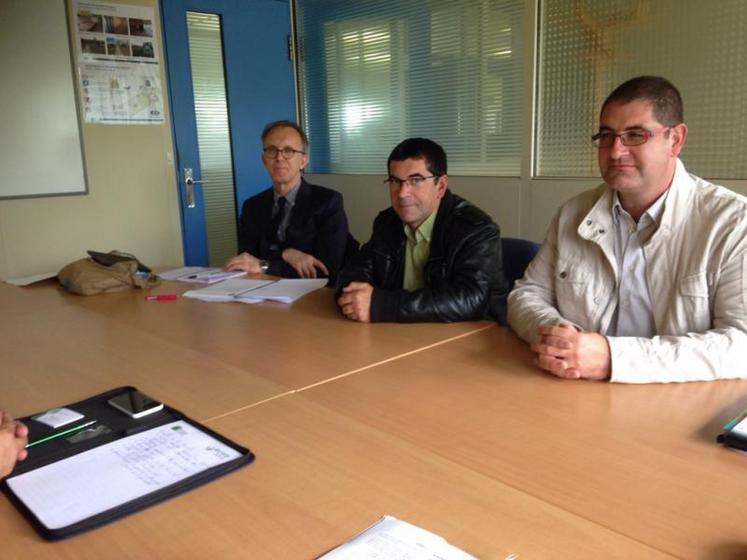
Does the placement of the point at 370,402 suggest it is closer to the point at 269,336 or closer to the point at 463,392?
the point at 463,392

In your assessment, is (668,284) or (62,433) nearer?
(62,433)

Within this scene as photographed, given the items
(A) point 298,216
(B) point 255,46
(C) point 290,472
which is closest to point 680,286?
(C) point 290,472

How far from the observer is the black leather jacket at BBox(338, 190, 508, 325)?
1805 millimetres

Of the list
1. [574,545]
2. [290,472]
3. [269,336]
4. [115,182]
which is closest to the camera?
[574,545]

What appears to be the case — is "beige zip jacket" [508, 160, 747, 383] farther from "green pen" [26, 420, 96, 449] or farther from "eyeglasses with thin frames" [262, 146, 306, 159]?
"eyeglasses with thin frames" [262, 146, 306, 159]

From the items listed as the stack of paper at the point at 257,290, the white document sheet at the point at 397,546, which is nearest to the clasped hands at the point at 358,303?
the stack of paper at the point at 257,290

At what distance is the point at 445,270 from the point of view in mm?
2000

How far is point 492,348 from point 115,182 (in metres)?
3.21

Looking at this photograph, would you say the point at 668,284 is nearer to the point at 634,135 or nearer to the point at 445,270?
the point at 634,135

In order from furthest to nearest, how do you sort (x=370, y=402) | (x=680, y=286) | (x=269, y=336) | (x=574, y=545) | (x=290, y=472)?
1. (x=269, y=336)
2. (x=680, y=286)
3. (x=370, y=402)
4. (x=290, y=472)
5. (x=574, y=545)

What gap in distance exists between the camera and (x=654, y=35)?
A: 2.93 meters

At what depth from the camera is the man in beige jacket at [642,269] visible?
1278mm

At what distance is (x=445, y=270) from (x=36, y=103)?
9.29ft

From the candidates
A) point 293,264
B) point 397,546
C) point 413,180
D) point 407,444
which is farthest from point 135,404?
A: point 293,264
